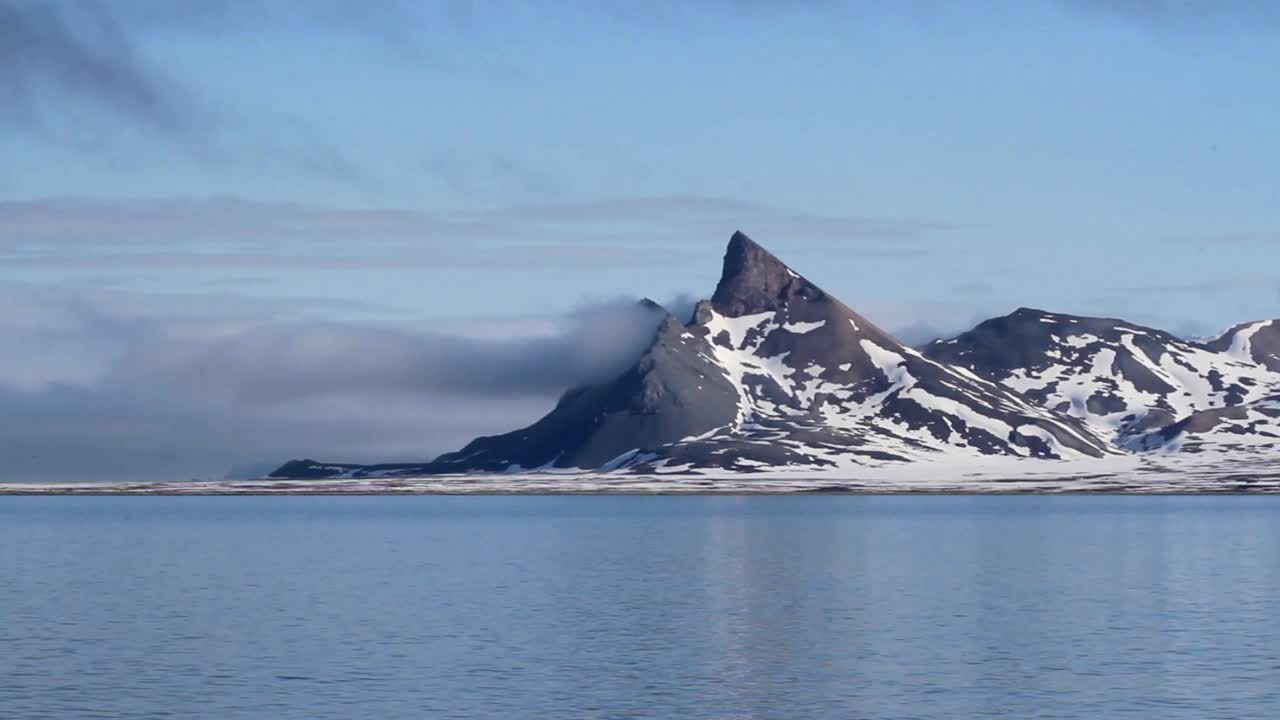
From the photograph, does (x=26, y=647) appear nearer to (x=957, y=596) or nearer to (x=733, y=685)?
(x=733, y=685)

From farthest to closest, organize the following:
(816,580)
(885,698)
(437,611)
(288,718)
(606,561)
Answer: (606,561)
(816,580)
(437,611)
(885,698)
(288,718)

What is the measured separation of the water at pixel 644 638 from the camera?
206 ft

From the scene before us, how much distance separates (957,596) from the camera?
107312 mm

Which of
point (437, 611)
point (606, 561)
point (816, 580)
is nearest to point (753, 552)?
point (606, 561)

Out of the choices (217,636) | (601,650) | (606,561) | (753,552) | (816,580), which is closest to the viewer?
(601,650)

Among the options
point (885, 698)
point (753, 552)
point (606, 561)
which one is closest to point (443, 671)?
point (885, 698)

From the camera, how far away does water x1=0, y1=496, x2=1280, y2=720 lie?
206 ft

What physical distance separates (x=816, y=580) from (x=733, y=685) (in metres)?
56.6

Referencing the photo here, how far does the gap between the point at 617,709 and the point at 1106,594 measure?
182 ft

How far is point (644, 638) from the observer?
83.6m

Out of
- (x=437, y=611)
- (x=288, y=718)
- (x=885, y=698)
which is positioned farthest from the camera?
(x=437, y=611)

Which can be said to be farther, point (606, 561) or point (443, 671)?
point (606, 561)

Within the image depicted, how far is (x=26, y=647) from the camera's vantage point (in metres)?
78.8

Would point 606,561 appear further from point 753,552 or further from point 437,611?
point 437,611
